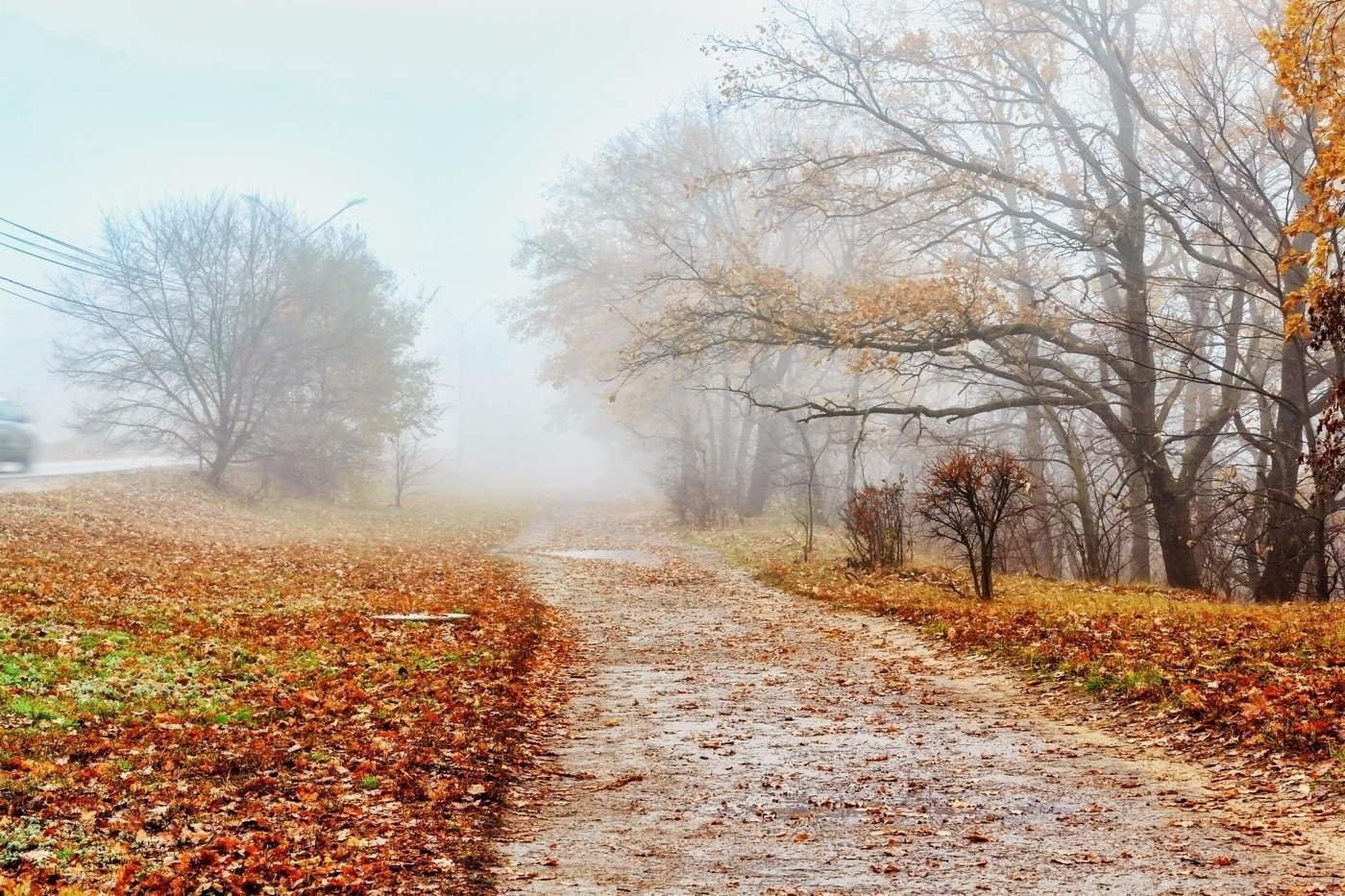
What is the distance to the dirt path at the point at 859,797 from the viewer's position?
5.13 meters

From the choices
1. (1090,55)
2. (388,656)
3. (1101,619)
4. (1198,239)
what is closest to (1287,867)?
(1101,619)

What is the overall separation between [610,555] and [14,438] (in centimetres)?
1630

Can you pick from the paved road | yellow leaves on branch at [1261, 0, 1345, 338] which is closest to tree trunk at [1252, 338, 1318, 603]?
yellow leaves on branch at [1261, 0, 1345, 338]

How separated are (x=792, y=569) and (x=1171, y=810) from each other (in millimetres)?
13501

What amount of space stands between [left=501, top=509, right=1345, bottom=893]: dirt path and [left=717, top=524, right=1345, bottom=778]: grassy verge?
0.62m

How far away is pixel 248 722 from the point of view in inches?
298

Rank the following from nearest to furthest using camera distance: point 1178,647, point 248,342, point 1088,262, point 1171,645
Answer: point 1178,647 → point 1171,645 → point 1088,262 → point 248,342

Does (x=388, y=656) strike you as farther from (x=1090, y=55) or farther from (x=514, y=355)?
(x=514, y=355)

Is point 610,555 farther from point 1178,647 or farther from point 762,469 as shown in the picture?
point 1178,647

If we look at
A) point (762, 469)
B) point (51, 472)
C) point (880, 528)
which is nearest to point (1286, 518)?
point (880, 528)

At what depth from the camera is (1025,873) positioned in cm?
509

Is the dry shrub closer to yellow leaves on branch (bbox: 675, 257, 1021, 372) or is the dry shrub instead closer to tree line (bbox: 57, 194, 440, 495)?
yellow leaves on branch (bbox: 675, 257, 1021, 372)

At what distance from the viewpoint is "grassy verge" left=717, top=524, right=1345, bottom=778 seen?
7.26 meters

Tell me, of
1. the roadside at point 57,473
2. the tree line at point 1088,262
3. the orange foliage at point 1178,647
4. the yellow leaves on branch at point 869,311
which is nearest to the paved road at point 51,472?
the roadside at point 57,473
